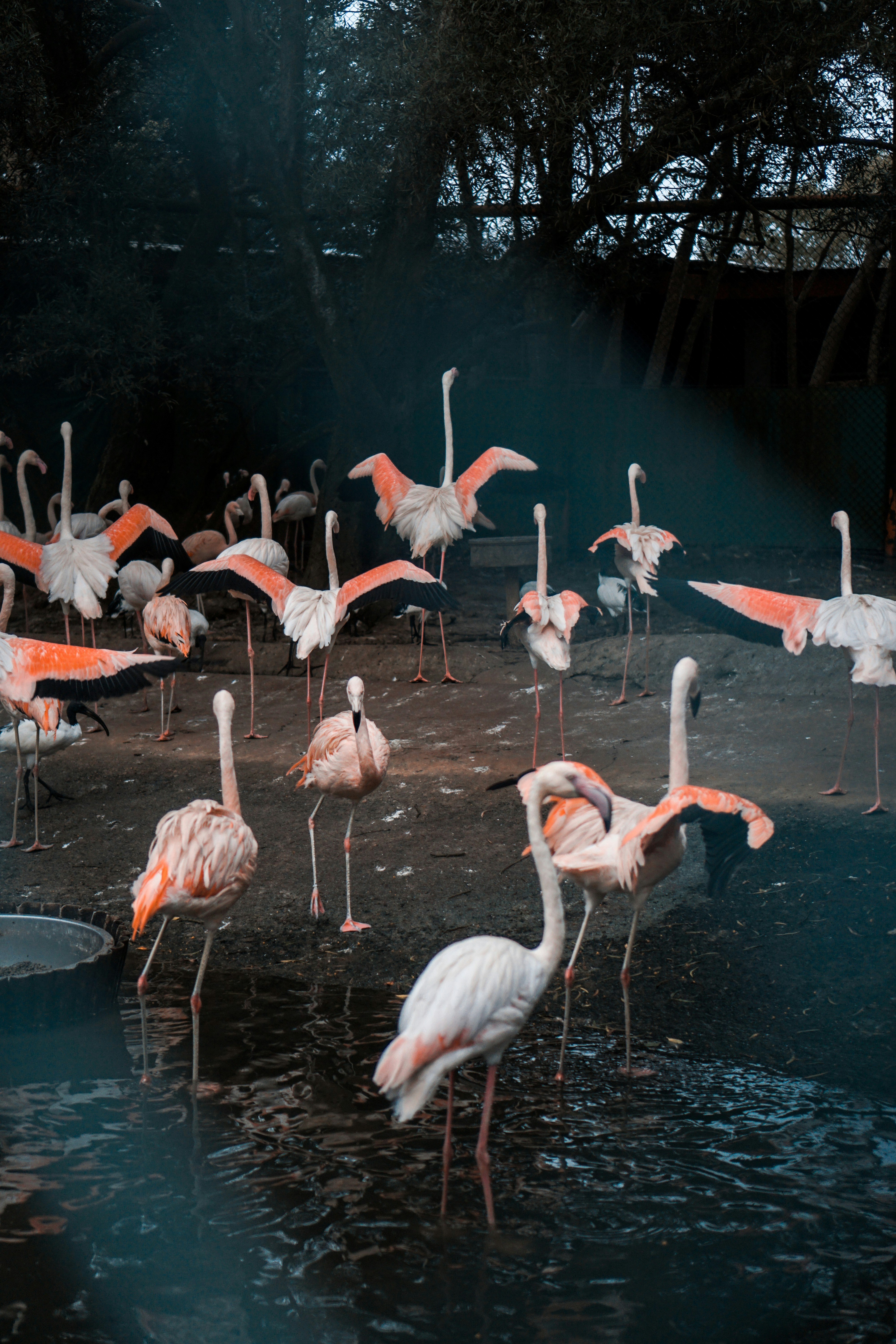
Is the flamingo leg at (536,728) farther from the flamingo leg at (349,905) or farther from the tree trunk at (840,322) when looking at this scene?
the tree trunk at (840,322)

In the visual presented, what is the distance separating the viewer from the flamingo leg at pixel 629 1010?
3.50 metres

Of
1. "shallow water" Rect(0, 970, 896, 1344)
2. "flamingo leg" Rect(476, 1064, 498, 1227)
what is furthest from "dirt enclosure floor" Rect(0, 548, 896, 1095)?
"flamingo leg" Rect(476, 1064, 498, 1227)

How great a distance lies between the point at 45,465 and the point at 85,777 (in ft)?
12.0

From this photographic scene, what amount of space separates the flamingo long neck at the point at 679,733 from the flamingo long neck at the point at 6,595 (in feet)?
13.4

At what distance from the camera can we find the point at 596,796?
281 centimetres

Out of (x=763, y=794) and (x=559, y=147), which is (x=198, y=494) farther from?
(x=763, y=794)

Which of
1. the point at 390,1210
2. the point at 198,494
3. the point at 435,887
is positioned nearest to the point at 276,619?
the point at 198,494

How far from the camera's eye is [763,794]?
17.7ft

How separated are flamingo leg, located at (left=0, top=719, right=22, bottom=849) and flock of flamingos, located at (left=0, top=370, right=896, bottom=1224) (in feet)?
0.06

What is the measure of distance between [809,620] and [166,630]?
3.97 meters

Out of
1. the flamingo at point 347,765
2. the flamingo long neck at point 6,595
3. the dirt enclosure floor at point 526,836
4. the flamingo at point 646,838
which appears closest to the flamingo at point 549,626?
the dirt enclosure floor at point 526,836

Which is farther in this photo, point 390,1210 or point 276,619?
point 276,619

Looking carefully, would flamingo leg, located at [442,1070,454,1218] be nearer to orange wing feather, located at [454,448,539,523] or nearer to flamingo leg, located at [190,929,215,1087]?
flamingo leg, located at [190,929,215,1087]

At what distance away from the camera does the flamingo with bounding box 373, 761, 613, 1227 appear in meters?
2.79
